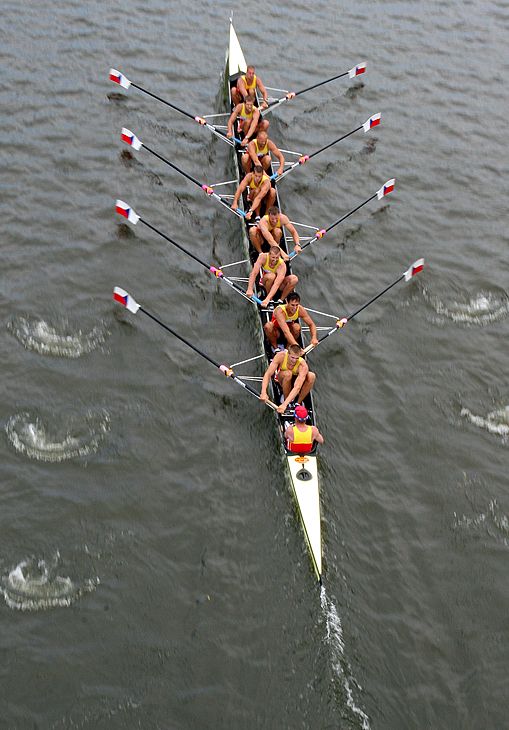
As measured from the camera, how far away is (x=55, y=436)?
48.3 feet

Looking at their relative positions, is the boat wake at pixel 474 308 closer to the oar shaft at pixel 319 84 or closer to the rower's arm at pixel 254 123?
the rower's arm at pixel 254 123

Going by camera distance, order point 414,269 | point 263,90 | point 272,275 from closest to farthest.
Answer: point 272,275 → point 414,269 → point 263,90

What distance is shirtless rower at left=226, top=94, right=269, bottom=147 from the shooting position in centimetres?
2181

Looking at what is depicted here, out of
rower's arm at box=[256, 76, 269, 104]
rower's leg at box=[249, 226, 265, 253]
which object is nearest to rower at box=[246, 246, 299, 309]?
rower's leg at box=[249, 226, 265, 253]

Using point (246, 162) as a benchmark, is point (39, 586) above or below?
below

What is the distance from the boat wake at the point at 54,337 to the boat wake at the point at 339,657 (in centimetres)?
A: 660

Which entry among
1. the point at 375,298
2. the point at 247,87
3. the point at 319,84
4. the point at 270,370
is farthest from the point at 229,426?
the point at 319,84

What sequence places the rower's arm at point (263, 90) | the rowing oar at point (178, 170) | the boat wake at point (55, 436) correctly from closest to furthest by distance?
the boat wake at point (55, 436)
the rowing oar at point (178, 170)
the rower's arm at point (263, 90)

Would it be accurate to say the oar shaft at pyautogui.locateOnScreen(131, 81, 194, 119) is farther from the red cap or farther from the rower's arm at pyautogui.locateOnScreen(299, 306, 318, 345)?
the red cap

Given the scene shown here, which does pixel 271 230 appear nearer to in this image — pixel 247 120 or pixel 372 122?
pixel 247 120

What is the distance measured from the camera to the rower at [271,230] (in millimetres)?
18344

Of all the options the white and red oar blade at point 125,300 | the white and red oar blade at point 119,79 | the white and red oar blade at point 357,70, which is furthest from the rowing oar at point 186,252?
the white and red oar blade at point 357,70

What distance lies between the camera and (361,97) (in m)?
25.6

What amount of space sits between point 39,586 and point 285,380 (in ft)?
17.8
